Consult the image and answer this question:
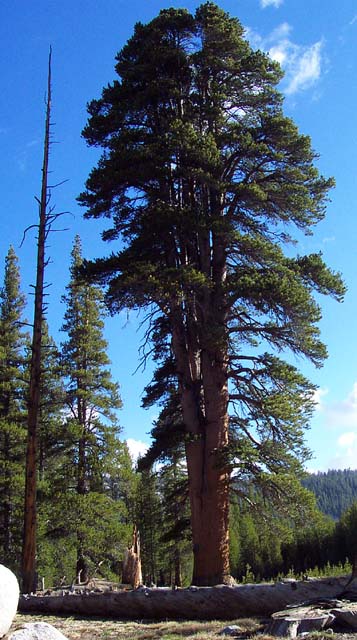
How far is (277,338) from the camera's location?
43.8 ft

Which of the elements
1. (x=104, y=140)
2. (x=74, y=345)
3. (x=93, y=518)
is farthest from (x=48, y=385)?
(x=104, y=140)

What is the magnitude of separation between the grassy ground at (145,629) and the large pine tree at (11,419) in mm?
16393

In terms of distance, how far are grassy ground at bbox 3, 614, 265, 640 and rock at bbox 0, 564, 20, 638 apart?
0.35 feet

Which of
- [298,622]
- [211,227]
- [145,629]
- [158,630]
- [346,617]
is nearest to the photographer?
[298,622]

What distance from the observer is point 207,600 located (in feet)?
29.1

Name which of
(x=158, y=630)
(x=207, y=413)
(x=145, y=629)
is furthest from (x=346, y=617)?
(x=207, y=413)

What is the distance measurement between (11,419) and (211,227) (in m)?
18.7

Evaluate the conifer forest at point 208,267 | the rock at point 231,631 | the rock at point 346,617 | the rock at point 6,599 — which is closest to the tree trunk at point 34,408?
the conifer forest at point 208,267

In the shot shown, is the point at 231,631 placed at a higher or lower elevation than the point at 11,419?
lower

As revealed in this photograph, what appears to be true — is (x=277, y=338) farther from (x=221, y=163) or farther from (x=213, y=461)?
(x=221, y=163)

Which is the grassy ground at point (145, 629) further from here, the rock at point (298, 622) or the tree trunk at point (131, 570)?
the tree trunk at point (131, 570)

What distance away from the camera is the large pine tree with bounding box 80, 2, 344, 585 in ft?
41.5

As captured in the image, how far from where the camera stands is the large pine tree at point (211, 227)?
1265 cm

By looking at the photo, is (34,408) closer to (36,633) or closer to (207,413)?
(207,413)
